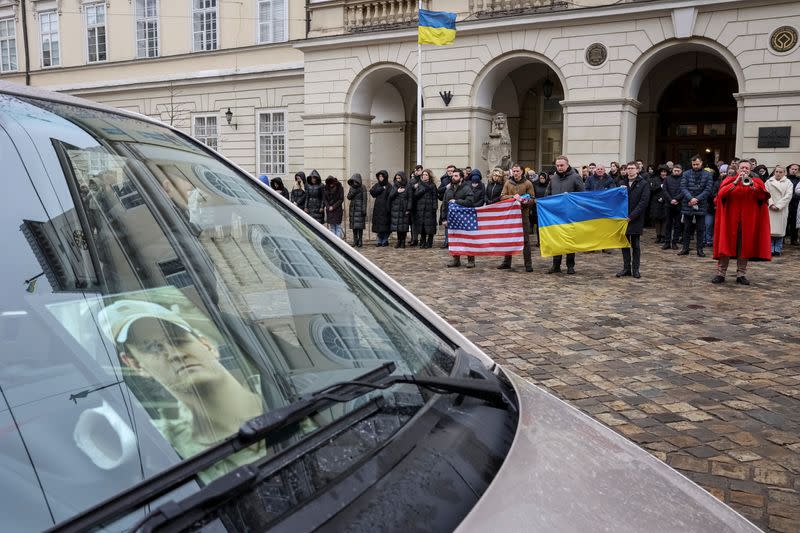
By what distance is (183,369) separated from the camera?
4.48ft

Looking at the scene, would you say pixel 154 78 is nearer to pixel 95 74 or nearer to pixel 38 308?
pixel 95 74

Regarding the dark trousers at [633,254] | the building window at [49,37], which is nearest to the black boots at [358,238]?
the dark trousers at [633,254]

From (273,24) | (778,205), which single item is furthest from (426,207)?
(273,24)

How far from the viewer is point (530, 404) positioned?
175 centimetres

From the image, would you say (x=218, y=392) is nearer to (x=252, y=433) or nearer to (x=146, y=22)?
(x=252, y=433)

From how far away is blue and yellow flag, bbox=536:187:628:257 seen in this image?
1195 centimetres

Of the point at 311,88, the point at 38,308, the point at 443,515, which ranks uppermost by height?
the point at 311,88

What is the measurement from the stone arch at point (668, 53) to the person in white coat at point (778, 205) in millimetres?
5346

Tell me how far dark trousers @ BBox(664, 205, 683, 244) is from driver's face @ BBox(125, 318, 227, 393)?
1618 centimetres

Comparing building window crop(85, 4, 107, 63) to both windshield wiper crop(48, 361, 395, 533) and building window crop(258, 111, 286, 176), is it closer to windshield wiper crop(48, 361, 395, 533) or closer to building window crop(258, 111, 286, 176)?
building window crop(258, 111, 286, 176)

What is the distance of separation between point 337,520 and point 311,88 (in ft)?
84.1

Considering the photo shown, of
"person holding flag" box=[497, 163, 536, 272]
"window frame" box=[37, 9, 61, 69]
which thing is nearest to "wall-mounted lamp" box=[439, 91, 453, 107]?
"person holding flag" box=[497, 163, 536, 272]

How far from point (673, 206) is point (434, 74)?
10258 millimetres

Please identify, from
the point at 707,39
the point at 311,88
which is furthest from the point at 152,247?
the point at 311,88
